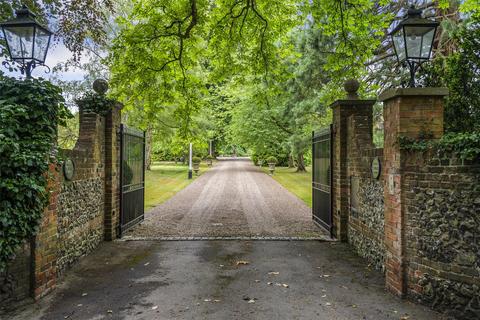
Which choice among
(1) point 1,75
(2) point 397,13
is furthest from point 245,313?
(2) point 397,13

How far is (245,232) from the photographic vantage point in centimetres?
834

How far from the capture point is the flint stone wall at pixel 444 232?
12.2 feet

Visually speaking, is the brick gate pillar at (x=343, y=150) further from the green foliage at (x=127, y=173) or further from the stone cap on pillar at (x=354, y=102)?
the green foliage at (x=127, y=173)

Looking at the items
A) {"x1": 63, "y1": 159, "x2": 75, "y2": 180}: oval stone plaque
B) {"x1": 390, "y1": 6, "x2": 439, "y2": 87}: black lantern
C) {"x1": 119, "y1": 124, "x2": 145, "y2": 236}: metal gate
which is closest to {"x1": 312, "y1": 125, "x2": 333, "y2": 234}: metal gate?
{"x1": 390, "y1": 6, "x2": 439, "y2": 87}: black lantern

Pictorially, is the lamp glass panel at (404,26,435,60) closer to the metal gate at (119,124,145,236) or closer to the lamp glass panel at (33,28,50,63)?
the lamp glass panel at (33,28,50,63)

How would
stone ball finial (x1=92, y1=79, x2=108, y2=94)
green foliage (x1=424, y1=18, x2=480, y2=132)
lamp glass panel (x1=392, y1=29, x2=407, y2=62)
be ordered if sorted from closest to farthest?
lamp glass panel (x1=392, y1=29, x2=407, y2=62)
green foliage (x1=424, y1=18, x2=480, y2=132)
stone ball finial (x1=92, y1=79, x2=108, y2=94)

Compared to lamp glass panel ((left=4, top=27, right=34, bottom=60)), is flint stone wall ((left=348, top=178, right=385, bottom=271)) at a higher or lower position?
lower

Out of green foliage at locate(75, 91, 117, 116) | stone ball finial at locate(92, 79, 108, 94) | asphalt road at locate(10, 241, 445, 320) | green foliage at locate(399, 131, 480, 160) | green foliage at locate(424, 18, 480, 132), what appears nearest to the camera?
green foliage at locate(399, 131, 480, 160)

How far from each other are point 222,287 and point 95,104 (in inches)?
177

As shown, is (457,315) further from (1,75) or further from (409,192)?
(1,75)

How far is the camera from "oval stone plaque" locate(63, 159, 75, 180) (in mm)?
5430

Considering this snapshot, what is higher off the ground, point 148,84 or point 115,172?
point 148,84

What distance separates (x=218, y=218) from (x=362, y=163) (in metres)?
4.99

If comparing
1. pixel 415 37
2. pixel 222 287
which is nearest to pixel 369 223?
pixel 222 287
